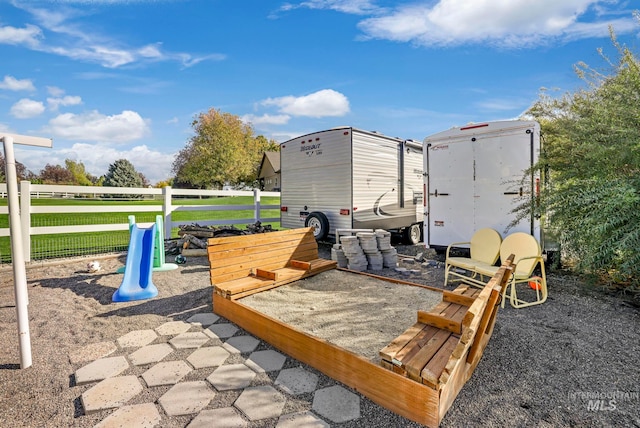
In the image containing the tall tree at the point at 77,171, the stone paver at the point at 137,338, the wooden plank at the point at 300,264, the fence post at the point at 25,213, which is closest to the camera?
the stone paver at the point at 137,338

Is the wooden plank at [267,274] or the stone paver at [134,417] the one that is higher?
the wooden plank at [267,274]

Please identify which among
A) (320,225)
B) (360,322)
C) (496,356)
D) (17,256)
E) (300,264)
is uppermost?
(17,256)

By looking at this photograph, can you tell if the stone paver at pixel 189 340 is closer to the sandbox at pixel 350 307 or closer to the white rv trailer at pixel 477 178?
the sandbox at pixel 350 307

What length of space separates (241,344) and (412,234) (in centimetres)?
711

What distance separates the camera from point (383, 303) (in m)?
3.63

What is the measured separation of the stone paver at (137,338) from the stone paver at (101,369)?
0.87 ft

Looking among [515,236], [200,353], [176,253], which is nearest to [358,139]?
[515,236]

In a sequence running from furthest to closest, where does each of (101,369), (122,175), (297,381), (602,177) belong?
(122,175) → (602,177) → (101,369) → (297,381)

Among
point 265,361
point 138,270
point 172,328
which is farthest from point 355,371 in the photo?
point 138,270

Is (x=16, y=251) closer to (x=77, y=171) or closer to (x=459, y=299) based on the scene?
(x=459, y=299)

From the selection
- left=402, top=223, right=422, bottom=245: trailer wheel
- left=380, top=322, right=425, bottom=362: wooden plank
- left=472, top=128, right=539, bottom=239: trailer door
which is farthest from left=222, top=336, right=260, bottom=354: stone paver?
left=402, top=223, right=422, bottom=245: trailer wheel

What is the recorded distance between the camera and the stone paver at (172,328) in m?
3.06

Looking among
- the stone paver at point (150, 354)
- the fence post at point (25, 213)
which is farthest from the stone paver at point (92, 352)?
the fence post at point (25, 213)

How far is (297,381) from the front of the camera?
2.20m
